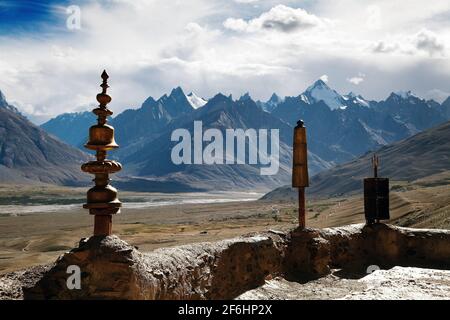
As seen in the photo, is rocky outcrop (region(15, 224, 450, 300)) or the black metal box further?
the black metal box

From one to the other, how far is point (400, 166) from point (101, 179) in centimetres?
15786

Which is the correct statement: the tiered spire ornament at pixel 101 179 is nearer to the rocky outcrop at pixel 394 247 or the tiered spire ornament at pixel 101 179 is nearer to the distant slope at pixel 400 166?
the rocky outcrop at pixel 394 247

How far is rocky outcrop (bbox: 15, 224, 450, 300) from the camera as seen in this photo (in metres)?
7.80

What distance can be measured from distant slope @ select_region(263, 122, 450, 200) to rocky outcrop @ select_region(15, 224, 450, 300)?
130 meters

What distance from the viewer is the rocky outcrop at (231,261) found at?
780cm

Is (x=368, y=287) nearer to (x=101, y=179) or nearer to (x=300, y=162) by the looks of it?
(x=300, y=162)

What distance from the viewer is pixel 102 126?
8.43 metres

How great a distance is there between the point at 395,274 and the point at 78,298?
8.46 metres

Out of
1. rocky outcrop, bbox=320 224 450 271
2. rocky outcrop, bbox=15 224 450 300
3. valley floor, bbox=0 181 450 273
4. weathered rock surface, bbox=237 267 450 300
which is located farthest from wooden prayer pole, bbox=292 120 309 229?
valley floor, bbox=0 181 450 273

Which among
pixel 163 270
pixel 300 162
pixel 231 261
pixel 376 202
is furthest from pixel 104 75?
pixel 376 202

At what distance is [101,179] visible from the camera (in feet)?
27.9

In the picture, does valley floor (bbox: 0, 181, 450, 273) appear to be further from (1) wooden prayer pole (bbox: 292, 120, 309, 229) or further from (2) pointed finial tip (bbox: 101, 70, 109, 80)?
(2) pointed finial tip (bbox: 101, 70, 109, 80)

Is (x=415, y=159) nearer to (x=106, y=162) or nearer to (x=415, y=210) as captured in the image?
(x=415, y=210)

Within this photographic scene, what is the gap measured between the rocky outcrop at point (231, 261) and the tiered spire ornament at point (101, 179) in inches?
14.3
